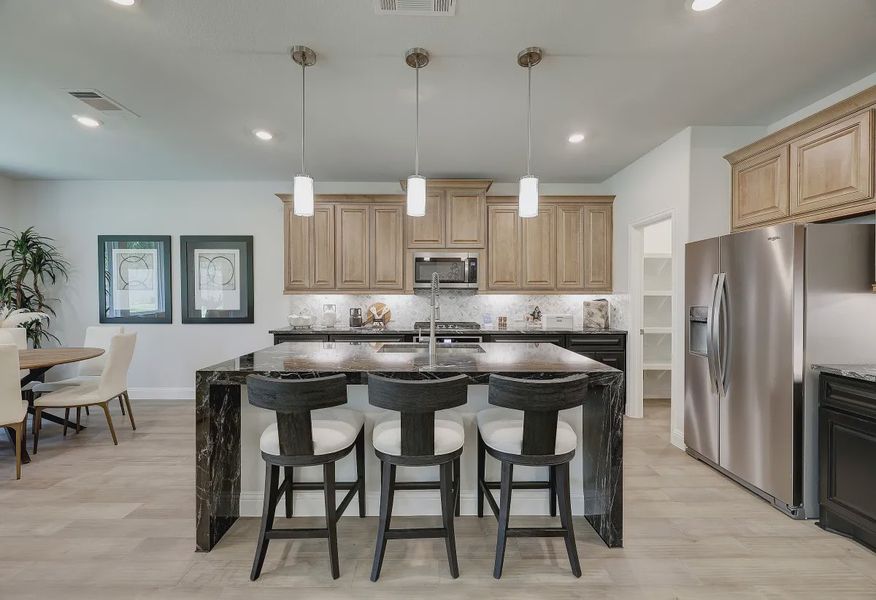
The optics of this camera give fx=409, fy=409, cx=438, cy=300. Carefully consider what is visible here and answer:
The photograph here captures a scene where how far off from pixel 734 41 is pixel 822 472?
2.47m

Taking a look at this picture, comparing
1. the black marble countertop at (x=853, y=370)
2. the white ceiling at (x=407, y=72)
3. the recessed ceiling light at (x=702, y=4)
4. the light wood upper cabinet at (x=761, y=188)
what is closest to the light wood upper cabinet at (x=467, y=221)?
the white ceiling at (x=407, y=72)

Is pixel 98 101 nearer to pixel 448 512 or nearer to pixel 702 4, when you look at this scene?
pixel 448 512

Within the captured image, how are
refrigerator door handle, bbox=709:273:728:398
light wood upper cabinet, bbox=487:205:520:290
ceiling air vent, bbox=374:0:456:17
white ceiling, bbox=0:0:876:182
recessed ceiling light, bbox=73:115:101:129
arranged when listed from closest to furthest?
ceiling air vent, bbox=374:0:456:17, white ceiling, bbox=0:0:876:182, refrigerator door handle, bbox=709:273:728:398, recessed ceiling light, bbox=73:115:101:129, light wood upper cabinet, bbox=487:205:520:290

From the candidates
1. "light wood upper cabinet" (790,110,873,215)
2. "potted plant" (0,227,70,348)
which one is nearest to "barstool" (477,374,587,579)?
"light wood upper cabinet" (790,110,873,215)

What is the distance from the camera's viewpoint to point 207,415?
213 cm

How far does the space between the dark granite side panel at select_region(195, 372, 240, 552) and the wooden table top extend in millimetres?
2093

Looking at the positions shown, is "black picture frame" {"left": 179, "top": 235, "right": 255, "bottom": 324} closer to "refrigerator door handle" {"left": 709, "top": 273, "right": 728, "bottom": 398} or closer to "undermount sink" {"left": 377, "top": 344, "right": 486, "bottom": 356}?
"undermount sink" {"left": 377, "top": 344, "right": 486, "bottom": 356}

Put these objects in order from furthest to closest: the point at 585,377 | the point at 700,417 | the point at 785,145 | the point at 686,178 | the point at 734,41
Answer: the point at 686,178 → the point at 700,417 → the point at 785,145 → the point at 734,41 → the point at 585,377

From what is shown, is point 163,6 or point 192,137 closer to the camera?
point 163,6

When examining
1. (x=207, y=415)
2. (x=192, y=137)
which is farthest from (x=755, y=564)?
(x=192, y=137)

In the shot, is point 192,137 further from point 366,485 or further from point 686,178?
point 686,178

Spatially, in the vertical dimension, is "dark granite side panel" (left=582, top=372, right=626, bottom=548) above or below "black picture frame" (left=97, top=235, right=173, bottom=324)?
below

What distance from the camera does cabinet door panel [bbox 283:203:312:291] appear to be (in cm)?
478

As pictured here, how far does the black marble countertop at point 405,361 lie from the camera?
6.82ft
